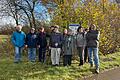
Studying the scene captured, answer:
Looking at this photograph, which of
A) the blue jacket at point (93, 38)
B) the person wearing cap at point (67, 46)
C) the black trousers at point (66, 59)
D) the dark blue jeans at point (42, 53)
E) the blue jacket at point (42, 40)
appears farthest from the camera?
the dark blue jeans at point (42, 53)

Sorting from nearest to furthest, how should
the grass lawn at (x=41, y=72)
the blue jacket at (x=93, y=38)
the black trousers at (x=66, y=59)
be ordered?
the grass lawn at (x=41, y=72), the blue jacket at (x=93, y=38), the black trousers at (x=66, y=59)

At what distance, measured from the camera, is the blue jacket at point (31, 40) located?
14.0 m

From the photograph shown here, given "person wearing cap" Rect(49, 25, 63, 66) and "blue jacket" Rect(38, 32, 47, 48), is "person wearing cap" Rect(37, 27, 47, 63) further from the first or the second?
"person wearing cap" Rect(49, 25, 63, 66)

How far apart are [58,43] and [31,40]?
124 cm

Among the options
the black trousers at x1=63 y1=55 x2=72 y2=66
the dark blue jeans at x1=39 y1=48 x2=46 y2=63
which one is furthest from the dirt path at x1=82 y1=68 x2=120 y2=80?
the dark blue jeans at x1=39 y1=48 x2=46 y2=63

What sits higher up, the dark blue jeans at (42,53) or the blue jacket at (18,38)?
the blue jacket at (18,38)

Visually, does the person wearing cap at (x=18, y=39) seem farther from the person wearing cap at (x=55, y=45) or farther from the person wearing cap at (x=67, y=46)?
the person wearing cap at (x=67, y=46)

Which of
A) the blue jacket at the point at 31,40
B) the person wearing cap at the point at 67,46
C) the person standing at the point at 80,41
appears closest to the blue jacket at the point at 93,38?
the person standing at the point at 80,41

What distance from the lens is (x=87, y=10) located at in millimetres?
17375

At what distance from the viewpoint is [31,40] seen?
14.0 metres

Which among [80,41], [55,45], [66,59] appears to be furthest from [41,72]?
[80,41]

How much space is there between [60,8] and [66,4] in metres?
0.40

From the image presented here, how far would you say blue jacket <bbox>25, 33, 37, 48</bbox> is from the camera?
14.0 metres

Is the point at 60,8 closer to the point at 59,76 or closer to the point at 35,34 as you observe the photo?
the point at 35,34
